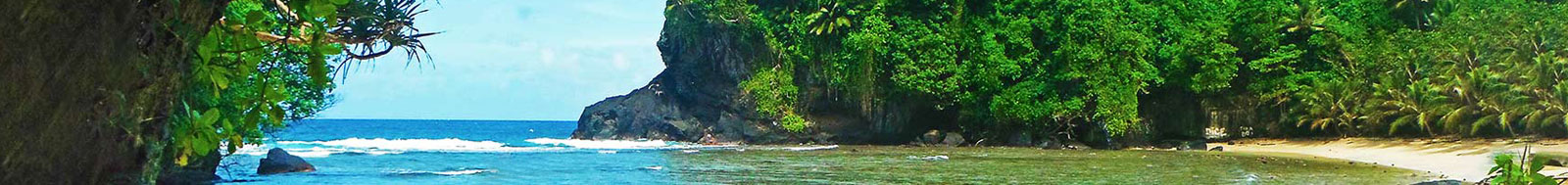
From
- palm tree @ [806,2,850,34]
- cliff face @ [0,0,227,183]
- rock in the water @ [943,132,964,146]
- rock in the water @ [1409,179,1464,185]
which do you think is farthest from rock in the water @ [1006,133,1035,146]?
cliff face @ [0,0,227,183]

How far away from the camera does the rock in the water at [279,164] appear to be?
21031 mm

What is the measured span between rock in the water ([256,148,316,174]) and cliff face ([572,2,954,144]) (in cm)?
1537

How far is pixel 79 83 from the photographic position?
207 centimetres

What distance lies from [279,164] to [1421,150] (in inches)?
746

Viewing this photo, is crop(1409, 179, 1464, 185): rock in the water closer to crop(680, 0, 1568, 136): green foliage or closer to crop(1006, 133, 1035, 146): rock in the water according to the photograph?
crop(680, 0, 1568, 136): green foliage

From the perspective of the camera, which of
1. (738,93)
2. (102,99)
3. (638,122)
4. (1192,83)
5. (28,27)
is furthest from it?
(638,122)

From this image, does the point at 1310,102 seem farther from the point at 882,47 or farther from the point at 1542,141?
the point at 882,47

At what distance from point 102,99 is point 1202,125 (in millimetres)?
35289

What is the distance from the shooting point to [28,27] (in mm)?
1968

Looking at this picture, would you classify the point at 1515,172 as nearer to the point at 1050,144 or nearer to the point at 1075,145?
the point at 1050,144

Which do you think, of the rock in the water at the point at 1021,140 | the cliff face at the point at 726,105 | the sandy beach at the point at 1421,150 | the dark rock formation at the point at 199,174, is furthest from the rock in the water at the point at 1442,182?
the cliff face at the point at 726,105

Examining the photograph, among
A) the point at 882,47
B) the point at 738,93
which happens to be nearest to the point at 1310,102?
the point at 882,47

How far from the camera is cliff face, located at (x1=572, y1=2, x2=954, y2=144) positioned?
36.5m

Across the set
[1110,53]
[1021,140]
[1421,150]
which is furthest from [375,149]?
[1421,150]
